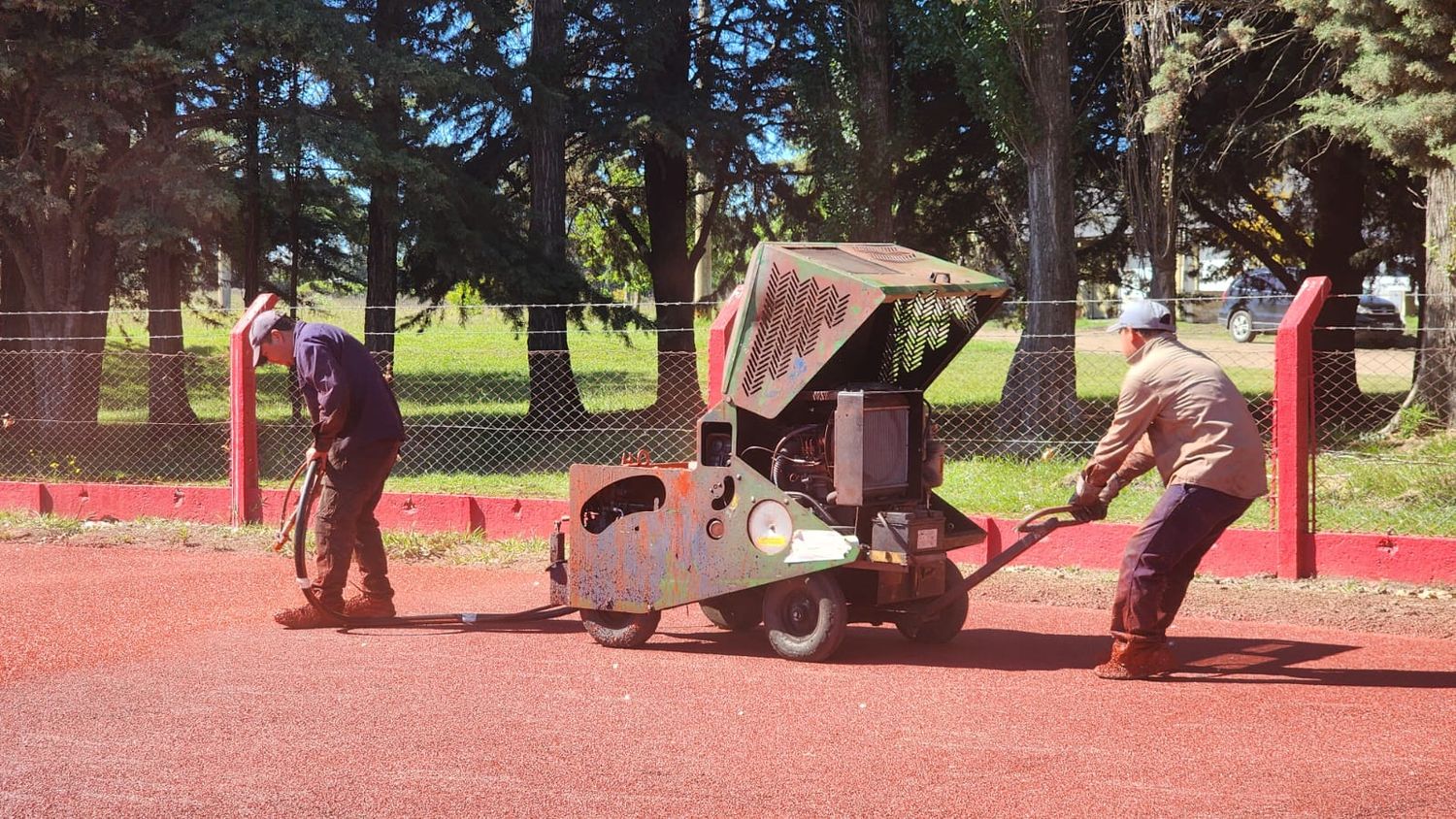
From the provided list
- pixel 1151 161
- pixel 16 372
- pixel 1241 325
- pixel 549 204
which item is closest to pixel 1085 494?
pixel 1151 161

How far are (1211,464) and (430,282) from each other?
16.1 meters

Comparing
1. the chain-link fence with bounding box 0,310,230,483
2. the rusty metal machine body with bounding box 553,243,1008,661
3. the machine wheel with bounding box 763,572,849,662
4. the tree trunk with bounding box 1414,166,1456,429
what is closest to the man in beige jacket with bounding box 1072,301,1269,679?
the rusty metal machine body with bounding box 553,243,1008,661

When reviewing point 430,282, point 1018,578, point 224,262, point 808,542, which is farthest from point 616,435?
point 808,542

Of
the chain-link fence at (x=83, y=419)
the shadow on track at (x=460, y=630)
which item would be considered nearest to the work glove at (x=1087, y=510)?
the shadow on track at (x=460, y=630)

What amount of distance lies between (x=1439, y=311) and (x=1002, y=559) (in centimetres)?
1053

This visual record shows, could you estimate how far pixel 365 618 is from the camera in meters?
8.26

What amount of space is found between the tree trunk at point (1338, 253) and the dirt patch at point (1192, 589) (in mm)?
10902

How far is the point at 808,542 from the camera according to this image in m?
6.93

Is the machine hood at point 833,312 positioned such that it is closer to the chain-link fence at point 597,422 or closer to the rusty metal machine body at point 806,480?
the rusty metal machine body at point 806,480

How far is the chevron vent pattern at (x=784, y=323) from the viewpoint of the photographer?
684 cm

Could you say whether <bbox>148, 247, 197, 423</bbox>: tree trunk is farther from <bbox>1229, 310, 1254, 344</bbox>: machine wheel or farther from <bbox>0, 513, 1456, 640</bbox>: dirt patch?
<bbox>1229, 310, 1254, 344</bbox>: machine wheel

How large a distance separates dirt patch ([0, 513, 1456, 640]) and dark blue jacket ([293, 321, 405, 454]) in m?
2.42

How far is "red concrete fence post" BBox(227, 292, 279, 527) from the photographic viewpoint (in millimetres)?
11492

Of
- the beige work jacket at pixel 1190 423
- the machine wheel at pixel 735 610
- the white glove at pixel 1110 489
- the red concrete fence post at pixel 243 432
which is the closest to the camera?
the beige work jacket at pixel 1190 423
